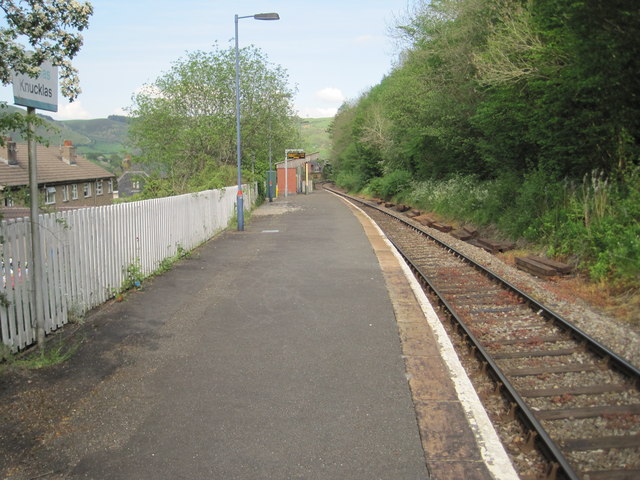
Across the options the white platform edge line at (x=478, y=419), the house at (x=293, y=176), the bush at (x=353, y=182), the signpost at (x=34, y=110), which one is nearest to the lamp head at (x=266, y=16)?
the signpost at (x=34, y=110)

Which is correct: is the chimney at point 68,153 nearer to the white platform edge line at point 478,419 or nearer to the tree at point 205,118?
the tree at point 205,118

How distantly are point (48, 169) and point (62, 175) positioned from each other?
1368 mm

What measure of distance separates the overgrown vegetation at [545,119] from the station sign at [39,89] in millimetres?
8210

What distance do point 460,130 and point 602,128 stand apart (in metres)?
11.2

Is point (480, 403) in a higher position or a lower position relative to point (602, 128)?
lower

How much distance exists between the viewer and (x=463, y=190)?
69.2ft

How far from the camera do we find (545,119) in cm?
1302

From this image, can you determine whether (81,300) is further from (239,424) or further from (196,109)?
(196,109)

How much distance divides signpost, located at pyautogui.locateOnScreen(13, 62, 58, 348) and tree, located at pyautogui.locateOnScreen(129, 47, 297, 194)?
1546 cm

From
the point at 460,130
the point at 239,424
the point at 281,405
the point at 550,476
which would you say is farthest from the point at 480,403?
the point at 460,130

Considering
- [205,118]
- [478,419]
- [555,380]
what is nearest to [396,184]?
[205,118]

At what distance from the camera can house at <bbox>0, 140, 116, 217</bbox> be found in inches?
1394

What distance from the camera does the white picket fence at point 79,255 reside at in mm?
5316

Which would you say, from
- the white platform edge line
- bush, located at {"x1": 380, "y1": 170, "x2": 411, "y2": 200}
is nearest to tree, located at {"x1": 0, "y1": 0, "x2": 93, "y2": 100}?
the white platform edge line
